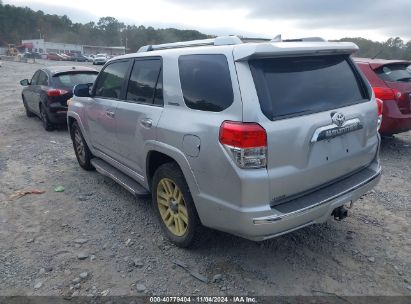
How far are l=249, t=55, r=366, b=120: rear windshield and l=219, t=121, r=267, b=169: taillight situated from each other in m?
0.19

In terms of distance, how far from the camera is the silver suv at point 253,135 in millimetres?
2697

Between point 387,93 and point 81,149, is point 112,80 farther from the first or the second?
point 387,93

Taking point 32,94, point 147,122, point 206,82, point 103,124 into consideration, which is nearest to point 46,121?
point 32,94

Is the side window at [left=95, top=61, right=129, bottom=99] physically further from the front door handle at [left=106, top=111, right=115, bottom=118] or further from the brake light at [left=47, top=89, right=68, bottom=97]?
the brake light at [left=47, top=89, right=68, bottom=97]

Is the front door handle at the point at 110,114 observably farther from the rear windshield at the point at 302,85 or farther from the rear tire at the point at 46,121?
the rear tire at the point at 46,121

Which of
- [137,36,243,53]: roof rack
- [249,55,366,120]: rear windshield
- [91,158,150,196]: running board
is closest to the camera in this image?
[249,55,366,120]: rear windshield

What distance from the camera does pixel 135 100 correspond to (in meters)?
4.02

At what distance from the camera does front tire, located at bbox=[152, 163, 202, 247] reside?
3.26 metres

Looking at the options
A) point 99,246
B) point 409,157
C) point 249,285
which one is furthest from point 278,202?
point 409,157

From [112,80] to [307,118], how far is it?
2.81 m

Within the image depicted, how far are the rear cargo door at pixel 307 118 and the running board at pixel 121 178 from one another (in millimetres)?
1819

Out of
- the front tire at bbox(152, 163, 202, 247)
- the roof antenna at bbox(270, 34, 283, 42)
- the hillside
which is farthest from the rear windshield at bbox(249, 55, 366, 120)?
the hillside

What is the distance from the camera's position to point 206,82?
3041 mm

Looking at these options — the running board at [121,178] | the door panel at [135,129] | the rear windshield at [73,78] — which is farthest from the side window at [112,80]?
the rear windshield at [73,78]
